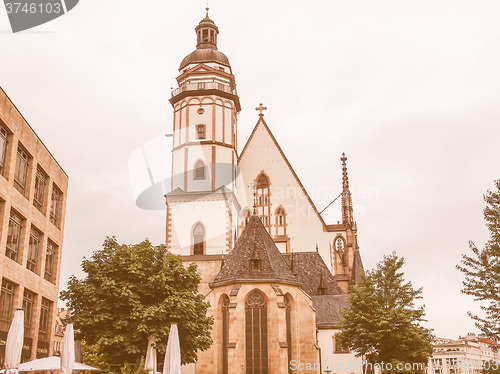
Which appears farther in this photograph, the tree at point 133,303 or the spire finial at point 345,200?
the spire finial at point 345,200

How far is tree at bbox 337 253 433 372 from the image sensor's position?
30031 mm

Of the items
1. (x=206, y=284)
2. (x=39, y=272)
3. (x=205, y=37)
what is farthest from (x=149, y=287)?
(x=205, y=37)

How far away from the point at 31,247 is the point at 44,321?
15.0 feet

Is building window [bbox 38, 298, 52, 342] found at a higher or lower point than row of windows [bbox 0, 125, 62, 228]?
lower

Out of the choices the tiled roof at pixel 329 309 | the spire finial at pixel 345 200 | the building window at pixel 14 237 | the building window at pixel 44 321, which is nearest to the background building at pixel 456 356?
the spire finial at pixel 345 200

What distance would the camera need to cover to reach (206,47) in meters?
53.0

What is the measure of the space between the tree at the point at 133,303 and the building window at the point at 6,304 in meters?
3.33

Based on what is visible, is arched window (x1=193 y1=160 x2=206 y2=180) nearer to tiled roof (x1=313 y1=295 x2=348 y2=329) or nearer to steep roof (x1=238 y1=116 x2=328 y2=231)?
steep roof (x1=238 y1=116 x2=328 y2=231)

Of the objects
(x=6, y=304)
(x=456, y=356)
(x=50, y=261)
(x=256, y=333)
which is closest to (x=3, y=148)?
(x=6, y=304)

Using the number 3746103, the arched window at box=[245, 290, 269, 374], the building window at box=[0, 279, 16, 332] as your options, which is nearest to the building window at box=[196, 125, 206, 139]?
the arched window at box=[245, 290, 269, 374]

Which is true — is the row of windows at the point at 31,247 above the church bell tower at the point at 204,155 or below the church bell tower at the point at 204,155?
below

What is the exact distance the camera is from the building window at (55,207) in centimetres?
3092

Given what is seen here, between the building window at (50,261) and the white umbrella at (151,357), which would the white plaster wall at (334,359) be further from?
the building window at (50,261)

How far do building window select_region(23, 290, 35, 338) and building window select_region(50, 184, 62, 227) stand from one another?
4.94m
